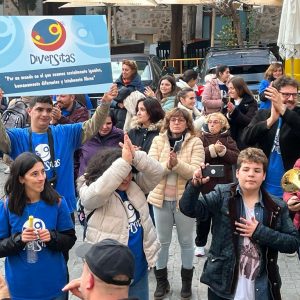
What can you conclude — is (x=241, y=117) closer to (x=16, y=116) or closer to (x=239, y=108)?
(x=239, y=108)

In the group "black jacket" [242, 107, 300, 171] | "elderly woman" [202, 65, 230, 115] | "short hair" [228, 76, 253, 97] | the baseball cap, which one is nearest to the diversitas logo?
"black jacket" [242, 107, 300, 171]

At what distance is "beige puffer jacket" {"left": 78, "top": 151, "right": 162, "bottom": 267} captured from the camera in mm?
4277

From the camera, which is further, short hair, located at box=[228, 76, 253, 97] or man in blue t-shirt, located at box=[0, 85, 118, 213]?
short hair, located at box=[228, 76, 253, 97]

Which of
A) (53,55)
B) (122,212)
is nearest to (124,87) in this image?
(53,55)

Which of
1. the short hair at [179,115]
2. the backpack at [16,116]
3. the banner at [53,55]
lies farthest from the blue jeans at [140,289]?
the backpack at [16,116]

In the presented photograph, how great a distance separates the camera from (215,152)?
643 centimetres

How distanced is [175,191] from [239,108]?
2.45m

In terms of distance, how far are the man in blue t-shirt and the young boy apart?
1454 millimetres

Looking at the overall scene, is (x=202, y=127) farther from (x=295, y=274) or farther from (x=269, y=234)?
(x=269, y=234)

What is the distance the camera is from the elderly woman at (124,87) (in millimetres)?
8266

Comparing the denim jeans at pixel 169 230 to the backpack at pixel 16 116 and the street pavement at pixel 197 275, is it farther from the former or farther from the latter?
the backpack at pixel 16 116

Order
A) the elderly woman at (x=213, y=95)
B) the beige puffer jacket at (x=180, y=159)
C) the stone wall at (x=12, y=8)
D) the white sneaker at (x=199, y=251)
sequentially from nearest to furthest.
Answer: the beige puffer jacket at (x=180, y=159), the white sneaker at (x=199, y=251), the elderly woman at (x=213, y=95), the stone wall at (x=12, y=8)

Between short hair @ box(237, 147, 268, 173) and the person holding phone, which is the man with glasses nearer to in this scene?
the person holding phone

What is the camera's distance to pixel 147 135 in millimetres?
6441
